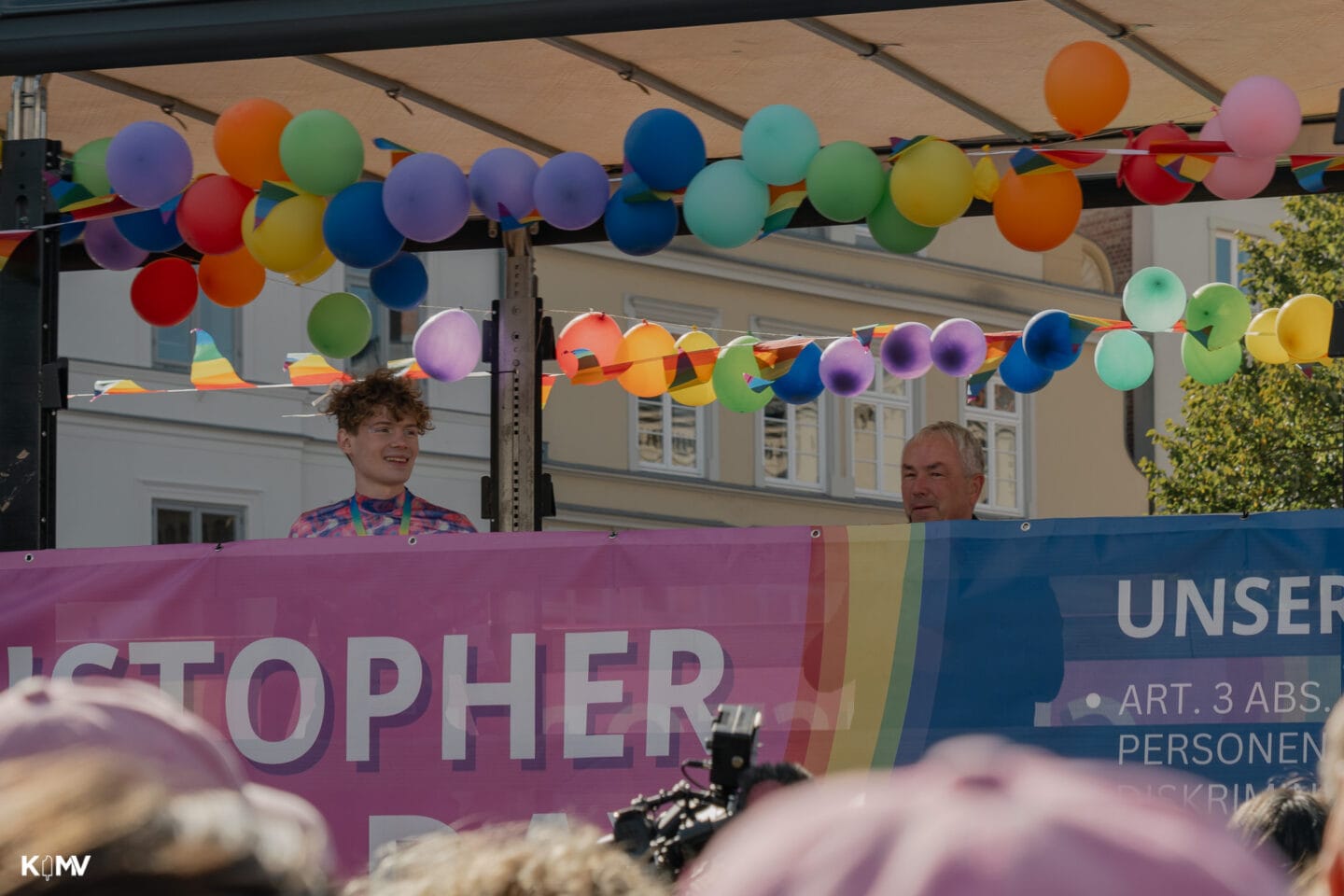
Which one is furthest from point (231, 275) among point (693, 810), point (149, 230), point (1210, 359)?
point (693, 810)

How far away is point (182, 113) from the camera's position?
6949 millimetres

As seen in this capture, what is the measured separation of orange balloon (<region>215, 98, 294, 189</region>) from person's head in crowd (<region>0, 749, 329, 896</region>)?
4748 mm

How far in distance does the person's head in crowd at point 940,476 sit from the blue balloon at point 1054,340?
826 millimetres

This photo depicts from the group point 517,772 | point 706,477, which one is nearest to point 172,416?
point 706,477

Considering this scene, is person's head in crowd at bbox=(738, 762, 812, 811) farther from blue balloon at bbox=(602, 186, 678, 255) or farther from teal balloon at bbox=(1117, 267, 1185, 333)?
teal balloon at bbox=(1117, 267, 1185, 333)

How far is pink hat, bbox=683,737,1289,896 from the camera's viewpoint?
0.99 meters

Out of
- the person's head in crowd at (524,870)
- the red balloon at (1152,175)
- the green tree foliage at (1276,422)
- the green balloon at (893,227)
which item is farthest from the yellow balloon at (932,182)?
the green tree foliage at (1276,422)

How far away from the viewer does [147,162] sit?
5918 mm

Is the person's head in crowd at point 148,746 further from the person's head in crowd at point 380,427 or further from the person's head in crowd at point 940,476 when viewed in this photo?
the person's head in crowd at point 940,476

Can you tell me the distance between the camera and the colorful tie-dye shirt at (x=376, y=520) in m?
5.99

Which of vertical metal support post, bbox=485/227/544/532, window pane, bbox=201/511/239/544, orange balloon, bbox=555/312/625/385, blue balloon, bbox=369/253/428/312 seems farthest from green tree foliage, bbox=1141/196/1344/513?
blue balloon, bbox=369/253/428/312

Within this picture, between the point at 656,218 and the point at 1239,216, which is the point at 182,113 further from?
the point at 1239,216

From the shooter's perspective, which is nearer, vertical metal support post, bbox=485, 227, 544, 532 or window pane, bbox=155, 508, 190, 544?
vertical metal support post, bbox=485, 227, 544, 532
